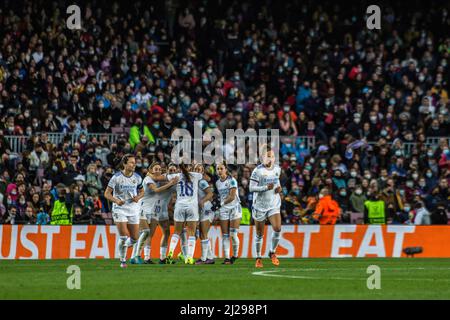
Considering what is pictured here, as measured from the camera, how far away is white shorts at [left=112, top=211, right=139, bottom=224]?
22.2 metres

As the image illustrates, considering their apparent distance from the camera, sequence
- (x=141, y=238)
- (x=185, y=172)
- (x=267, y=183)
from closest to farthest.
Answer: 1. (x=267, y=183)
2. (x=185, y=172)
3. (x=141, y=238)

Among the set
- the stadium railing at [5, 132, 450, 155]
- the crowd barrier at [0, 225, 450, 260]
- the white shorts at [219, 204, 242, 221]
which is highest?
the stadium railing at [5, 132, 450, 155]

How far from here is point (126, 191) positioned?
22.3 meters

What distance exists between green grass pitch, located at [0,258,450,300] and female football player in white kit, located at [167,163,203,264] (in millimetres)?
1182

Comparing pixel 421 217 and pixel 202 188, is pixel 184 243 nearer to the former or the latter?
pixel 202 188

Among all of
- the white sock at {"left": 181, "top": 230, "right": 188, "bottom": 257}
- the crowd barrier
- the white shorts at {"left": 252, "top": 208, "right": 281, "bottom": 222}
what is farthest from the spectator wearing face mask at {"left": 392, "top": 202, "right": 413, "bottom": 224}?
the white shorts at {"left": 252, "top": 208, "right": 281, "bottom": 222}

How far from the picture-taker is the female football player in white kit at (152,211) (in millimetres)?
23984

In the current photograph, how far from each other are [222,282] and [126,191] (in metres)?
5.20

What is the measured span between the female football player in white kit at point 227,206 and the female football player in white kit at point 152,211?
1140mm

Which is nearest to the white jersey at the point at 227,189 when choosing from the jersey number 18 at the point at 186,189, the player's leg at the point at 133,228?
the jersey number 18 at the point at 186,189

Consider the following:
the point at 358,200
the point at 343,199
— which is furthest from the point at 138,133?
the point at 358,200

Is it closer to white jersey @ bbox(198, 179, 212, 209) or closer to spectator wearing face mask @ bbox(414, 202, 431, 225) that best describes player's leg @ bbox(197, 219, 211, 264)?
white jersey @ bbox(198, 179, 212, 209)

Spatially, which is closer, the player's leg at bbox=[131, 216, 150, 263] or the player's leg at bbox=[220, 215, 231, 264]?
the player's leg at bbox=[131, 216, 150, 263]
